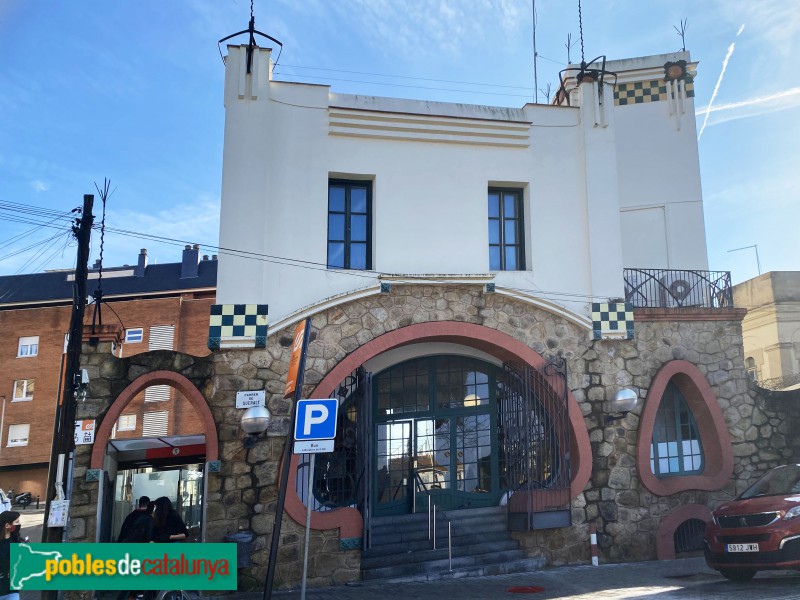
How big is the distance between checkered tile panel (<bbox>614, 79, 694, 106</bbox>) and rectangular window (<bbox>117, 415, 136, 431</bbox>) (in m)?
29.6

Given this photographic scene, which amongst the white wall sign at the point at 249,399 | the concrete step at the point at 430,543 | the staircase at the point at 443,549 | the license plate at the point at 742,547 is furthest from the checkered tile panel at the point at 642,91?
the white wall sign at the point at 249,399

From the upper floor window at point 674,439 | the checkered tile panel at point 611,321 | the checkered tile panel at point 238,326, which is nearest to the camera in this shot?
the checkered tile panel at point 238,326

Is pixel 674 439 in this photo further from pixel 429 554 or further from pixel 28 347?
pixel 28 347

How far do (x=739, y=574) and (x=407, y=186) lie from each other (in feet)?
26.4

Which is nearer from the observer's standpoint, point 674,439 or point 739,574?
point 739,574

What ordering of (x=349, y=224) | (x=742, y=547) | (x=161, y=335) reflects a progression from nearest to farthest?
(x=742, y=547), (x=349, y=224), (x=161, y=335)

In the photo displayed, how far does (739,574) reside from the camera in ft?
35.1

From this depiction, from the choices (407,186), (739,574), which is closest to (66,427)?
(407,186)

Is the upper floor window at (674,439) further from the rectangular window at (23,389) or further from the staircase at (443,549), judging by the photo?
the rectangular window at (23,389)

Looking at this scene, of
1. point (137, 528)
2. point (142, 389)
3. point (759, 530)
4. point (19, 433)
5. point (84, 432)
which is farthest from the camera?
point (19, 433)

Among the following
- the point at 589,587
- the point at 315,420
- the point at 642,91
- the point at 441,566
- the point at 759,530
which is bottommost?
the point at 589,587

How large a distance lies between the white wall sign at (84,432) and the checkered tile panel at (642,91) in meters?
12.5

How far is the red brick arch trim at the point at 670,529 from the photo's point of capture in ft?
42.7

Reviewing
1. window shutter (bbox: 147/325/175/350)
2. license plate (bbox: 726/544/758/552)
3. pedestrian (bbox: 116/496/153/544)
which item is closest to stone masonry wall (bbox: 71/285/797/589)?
pedestrian (bbox: 116/496/153/544)
